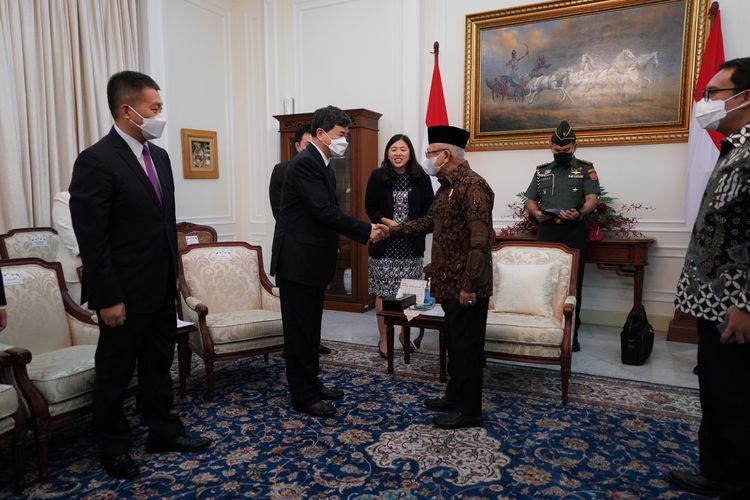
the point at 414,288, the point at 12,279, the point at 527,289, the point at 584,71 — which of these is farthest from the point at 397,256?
the point at 584,71

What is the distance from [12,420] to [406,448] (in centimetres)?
168

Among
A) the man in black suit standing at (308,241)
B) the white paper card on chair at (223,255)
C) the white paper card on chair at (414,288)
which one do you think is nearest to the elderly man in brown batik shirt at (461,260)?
the man in black suit standing at (308,241)

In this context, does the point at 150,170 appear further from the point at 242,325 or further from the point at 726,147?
the point at 726,147

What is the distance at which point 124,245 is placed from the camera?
2.16 m

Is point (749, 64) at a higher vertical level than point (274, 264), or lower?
higher

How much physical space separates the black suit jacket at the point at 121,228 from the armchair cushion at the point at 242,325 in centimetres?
85

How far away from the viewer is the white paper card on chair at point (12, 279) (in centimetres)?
269

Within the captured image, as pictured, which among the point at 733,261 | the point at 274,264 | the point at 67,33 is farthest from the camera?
the point at 67,33

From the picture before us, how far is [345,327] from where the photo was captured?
486 cm

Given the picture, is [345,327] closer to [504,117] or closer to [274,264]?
[274,264]

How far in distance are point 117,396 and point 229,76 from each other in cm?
493

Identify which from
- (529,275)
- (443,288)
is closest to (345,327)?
(529,275)

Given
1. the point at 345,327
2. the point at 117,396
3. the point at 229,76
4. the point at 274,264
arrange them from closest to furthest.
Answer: the point at 117,396
the point at 274,264
the point at 345,327
the point at 229,76

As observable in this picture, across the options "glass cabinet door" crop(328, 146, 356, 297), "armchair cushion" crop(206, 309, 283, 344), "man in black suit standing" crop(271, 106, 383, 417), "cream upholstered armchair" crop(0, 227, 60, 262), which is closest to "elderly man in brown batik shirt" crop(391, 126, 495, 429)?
"man in black suit standing" crop(271, 106, 383, 417)
